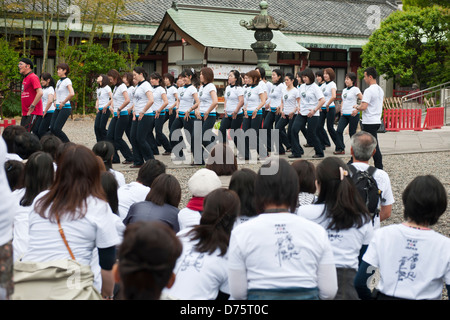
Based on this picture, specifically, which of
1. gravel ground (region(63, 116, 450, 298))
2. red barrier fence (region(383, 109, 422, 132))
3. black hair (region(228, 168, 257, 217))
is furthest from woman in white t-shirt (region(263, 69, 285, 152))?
black hair (region(228, 168, 257, 217))

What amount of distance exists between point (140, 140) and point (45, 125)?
193cm

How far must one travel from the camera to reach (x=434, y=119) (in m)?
19.5

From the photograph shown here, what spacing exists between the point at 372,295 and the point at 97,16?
22041 millimetres

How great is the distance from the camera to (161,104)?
11531mm

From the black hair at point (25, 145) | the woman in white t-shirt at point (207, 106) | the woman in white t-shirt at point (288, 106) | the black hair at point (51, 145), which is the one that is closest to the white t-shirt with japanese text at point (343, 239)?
the black hair at point (51, 145)

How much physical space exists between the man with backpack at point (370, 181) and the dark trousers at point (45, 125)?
24.4 feet

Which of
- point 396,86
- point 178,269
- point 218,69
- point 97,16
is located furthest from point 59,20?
point 178,269

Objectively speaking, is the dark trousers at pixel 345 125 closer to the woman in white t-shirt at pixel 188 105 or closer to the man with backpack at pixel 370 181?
the woman in white t-shirt at pixel 188 105

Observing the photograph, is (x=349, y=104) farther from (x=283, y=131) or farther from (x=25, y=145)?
(x=25, y=145)

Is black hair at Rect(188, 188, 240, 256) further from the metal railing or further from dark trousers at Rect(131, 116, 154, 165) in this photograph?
the metal railing

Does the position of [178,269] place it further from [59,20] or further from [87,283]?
[59,20]

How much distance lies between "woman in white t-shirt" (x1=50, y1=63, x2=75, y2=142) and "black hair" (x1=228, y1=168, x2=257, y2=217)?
729 cm

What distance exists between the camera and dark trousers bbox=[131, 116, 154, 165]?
10.3 meters

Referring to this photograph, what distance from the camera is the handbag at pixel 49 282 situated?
2.88 m
